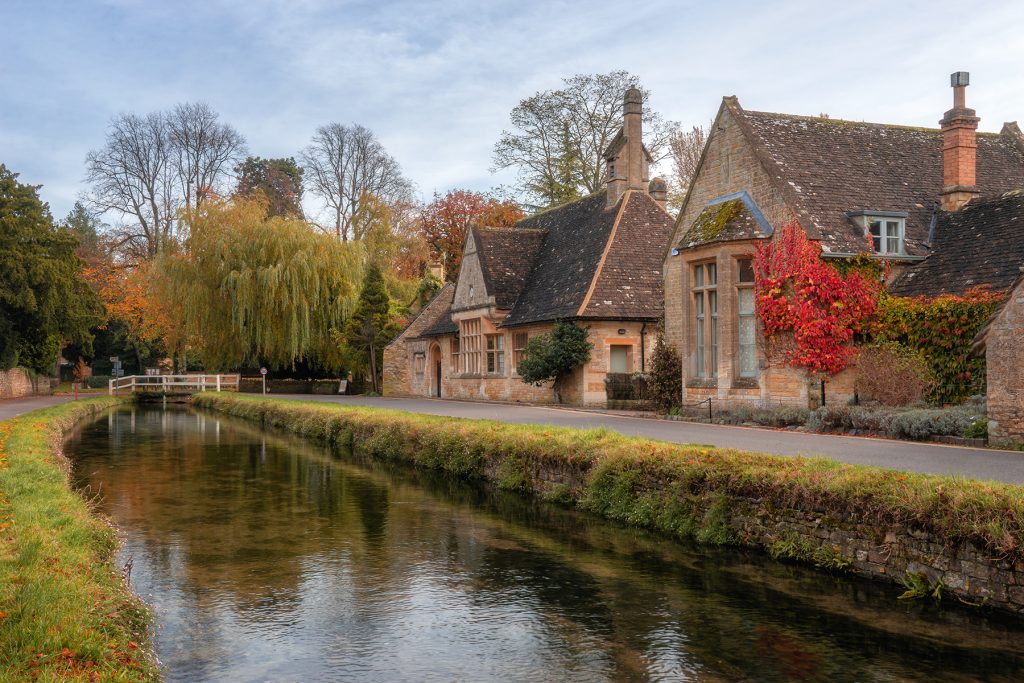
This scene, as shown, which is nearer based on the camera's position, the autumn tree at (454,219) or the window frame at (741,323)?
the window frame at (741,323)

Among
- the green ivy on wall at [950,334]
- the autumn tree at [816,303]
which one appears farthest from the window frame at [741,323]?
the green ivy on wall at [950,334]

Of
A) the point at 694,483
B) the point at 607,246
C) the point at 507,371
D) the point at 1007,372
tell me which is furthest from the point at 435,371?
the point at 694,483

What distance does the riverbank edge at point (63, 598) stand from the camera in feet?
18.7

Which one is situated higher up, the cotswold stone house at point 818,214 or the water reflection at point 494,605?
the cotswold stone house at point 818,214

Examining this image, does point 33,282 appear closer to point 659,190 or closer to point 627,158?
point 627,158

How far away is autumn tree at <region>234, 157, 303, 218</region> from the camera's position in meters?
70.2

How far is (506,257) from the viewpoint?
38875 millimetres

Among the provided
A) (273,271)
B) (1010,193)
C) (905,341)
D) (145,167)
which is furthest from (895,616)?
(145,167)

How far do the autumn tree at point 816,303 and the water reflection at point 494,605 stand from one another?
913 centimetres

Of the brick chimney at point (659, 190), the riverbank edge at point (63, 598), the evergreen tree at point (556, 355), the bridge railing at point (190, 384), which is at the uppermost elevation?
the brick chimney at point (659, 190)

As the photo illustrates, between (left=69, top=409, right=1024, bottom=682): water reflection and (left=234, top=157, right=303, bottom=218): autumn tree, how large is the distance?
5783 cm

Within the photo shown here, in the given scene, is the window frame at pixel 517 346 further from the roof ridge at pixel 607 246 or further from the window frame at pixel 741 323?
the window frame at pixel 741 323

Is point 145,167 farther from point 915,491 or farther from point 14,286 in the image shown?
point 915,491

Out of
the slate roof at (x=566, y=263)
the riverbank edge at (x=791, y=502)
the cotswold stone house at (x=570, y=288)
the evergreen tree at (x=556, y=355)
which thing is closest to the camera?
the riverbank edge at (x=791, y=502)
